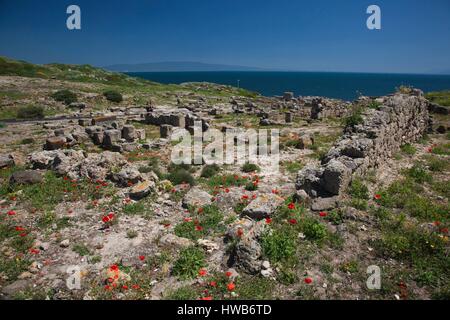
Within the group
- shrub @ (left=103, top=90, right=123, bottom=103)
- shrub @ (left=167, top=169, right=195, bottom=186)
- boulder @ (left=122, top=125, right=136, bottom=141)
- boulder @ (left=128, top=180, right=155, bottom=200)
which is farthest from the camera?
shrub @ (left=103, top=90, right=123, bottom=103)

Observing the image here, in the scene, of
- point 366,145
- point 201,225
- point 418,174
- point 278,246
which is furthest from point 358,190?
point 201,225

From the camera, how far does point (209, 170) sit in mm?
13727

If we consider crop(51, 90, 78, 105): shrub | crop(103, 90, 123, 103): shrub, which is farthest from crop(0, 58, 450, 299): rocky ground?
crop(103, 90, 123, 103): shrub

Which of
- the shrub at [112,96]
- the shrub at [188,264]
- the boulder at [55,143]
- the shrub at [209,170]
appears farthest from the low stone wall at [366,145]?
the shrub at [112,96]

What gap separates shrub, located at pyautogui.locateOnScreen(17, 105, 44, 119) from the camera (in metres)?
29.2

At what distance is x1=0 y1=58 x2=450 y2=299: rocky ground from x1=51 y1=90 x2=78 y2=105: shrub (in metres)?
22.6

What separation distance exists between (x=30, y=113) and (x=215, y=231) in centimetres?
2886

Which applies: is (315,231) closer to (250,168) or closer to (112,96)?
(250,168)

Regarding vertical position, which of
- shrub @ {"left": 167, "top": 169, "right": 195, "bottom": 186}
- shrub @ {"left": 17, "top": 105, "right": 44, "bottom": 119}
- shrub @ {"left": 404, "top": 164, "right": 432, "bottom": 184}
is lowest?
shrub @ {"left": 167, "top": 169, "right": 195, "bottom": 186}

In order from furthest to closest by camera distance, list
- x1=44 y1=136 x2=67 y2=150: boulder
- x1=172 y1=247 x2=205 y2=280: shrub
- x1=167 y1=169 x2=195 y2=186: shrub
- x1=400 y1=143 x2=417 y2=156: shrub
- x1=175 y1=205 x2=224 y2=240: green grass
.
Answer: x1=44 y1=136 x2=67 y2=150: boulder
x1=400 y1=143 x2=417 y2=156: shrub
x1=167 y1=169 x2=195 y2=186: shrub
x1=175 y1=205 x2=224 y2=240: green grass
x1=172 y1=247 x2=205 y2=280: shrub

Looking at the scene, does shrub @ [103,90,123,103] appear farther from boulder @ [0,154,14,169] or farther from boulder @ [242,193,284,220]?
boulder @ [242,193,284,220]

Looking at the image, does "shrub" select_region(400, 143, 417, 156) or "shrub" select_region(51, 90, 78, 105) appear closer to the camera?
"shrub" select_region(400, 143, 417, 156)

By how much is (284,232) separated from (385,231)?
2.77 meters

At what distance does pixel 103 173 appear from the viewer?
493 inches
